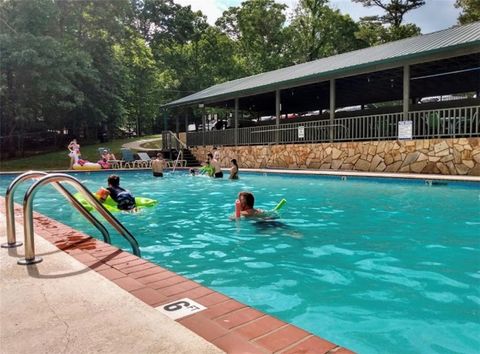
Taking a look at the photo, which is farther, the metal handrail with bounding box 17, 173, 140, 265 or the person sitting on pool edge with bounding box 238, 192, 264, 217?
the person sitting on pool edge with bounding box 238, 192, 264, 217

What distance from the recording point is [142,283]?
276cm

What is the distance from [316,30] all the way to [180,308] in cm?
3905

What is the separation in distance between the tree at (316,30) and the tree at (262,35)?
128cm

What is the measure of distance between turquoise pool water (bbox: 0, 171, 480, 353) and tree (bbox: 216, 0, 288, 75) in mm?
28622

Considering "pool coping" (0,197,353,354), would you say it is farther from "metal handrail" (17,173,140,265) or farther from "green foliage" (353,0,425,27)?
"green foliage" (353,0,425,27)

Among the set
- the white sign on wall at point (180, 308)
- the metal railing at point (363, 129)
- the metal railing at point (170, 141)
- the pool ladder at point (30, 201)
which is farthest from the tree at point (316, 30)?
the white sign on wall at point (180, 308)

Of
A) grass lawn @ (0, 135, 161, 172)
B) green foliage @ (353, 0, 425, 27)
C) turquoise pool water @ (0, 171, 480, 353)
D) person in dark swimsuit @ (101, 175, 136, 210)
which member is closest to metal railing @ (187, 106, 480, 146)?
turquoise pool water @ (0, 171, 480, 353)

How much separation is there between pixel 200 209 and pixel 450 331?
6.34 meters

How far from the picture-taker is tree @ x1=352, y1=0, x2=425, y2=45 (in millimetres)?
32969

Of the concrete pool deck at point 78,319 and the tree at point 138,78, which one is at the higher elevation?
the tree at point 138,78

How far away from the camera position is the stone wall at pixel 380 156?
42.3ft

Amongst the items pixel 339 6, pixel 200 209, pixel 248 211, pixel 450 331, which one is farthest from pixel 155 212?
pixel 339 6

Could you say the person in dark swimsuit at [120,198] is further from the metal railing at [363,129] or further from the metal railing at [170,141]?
the metal railing at [170,141]

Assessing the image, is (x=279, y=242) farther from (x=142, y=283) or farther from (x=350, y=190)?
(x=350, y=190)
